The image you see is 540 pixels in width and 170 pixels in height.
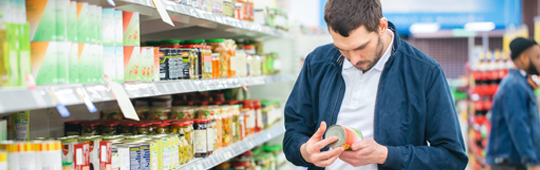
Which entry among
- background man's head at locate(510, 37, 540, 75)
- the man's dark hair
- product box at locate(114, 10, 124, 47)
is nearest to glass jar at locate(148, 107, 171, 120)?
product box at locate(114, 10, 124, 47)

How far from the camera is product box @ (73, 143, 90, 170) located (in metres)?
1.51

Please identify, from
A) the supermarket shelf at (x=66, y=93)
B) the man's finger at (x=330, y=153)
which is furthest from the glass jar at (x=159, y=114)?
the man's finger at (x=330, y=153)

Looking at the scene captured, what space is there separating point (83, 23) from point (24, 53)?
0.26m

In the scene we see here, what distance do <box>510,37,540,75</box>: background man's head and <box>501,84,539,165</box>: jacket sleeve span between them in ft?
0.83

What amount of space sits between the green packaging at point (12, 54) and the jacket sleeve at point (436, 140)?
49.3 inches

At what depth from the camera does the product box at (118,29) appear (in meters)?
1.53

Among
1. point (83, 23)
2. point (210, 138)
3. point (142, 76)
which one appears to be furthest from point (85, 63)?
point (210, 138)

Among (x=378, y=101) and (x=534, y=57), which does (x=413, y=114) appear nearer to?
(x=378, y=101)

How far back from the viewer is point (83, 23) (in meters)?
1.35

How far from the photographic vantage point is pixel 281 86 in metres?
3.96

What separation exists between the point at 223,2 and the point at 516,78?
2826 mm

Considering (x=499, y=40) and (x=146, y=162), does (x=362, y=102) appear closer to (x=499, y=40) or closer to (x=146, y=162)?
(x=146, y=162)

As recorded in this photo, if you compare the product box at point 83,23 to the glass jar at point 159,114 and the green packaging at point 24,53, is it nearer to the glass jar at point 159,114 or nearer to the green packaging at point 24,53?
the green packaging at point 24,53

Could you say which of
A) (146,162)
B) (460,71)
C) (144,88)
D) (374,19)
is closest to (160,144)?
(146,162)
